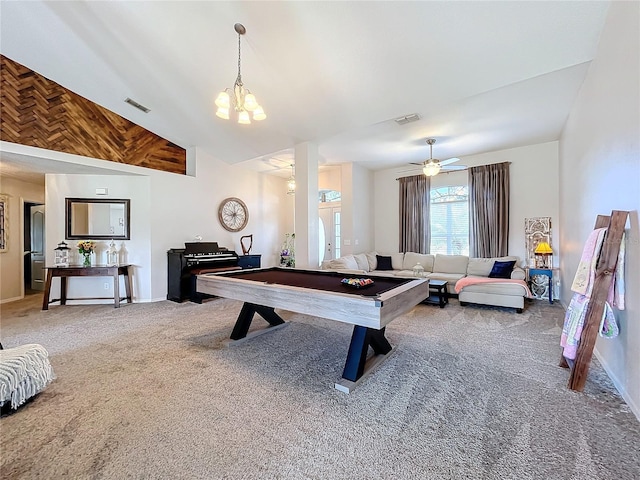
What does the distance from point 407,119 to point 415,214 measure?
290cm

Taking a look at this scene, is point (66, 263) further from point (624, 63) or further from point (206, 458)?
point (624, 63)

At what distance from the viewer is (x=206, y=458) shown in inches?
59.6

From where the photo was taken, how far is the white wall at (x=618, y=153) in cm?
194

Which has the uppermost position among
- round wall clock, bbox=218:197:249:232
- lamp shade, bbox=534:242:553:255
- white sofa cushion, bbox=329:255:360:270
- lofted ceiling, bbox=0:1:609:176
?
lofted ceiling, bbox=0:1:609:176

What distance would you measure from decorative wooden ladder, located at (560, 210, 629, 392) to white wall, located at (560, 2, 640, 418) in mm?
91

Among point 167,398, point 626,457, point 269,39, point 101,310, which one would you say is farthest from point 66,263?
point 626,457

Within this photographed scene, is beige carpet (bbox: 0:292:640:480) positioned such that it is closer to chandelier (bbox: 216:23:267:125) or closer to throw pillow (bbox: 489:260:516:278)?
throw pillow (bbox: 489:260:516:278)

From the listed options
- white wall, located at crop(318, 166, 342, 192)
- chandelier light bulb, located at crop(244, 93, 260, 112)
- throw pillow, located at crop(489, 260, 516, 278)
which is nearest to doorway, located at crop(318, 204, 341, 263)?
white wall, located at crop(318, 166, 342, 192)

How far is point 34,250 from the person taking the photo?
6301mm

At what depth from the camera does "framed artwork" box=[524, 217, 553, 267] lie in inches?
209

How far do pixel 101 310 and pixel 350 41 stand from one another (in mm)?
5376

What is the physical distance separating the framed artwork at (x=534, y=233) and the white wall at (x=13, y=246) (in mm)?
10057

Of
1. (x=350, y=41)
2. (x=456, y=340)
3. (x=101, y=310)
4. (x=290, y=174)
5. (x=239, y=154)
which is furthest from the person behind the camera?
(x=290, y=174)

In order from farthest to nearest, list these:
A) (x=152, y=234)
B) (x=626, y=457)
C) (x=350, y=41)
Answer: (x=152, y=234) → (x=350, y=41) → (x=626, y=457)
